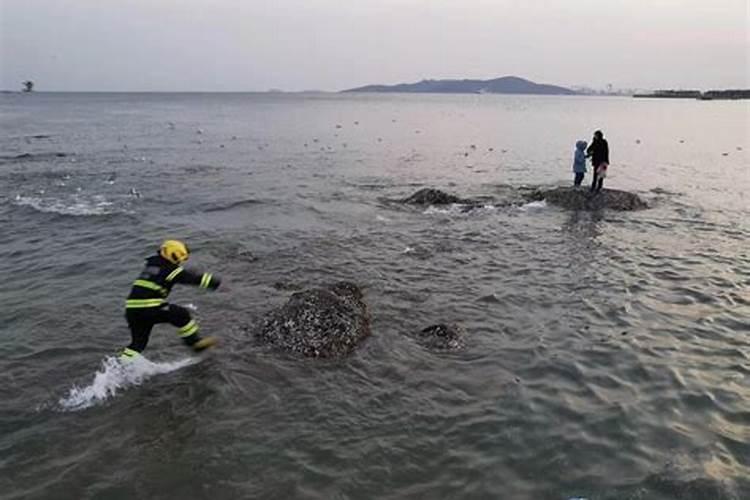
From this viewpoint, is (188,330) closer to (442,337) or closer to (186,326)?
(186,326)

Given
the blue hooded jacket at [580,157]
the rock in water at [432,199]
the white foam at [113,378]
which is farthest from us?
the rock in water at [432,199]

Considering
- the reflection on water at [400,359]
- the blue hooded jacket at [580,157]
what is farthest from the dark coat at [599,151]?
the reflection on water at [400,359]

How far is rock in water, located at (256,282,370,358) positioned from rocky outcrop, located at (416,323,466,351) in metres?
1.15

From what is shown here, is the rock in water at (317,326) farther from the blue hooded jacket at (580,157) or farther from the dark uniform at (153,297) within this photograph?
the blue hooded jacket at (580,157)

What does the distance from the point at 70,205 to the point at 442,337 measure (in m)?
19.8

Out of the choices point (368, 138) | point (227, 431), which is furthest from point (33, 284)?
point (368, 138)

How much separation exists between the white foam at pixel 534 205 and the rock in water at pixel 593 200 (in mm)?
341

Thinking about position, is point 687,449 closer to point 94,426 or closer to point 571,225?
point 94,426

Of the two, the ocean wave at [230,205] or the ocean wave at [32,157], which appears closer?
the ocean wave at [230,205]

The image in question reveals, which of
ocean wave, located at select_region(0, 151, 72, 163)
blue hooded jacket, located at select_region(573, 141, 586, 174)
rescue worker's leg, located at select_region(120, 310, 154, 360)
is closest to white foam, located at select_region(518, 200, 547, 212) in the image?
blue hooded jacket, located at select_region(573, 141, 586, 174)

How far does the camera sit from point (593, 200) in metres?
24.5

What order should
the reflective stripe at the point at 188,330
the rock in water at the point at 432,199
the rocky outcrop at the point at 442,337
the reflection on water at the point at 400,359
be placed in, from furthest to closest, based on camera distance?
the rock in water at the point at 432,199, the rocky outcrop at the point at 442,337, the reflective stripe at the point at 188,330, the reflection on water at the point at 400,359

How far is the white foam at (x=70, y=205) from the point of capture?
23.7 meters

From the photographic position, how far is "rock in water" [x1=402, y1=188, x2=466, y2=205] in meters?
25.2
